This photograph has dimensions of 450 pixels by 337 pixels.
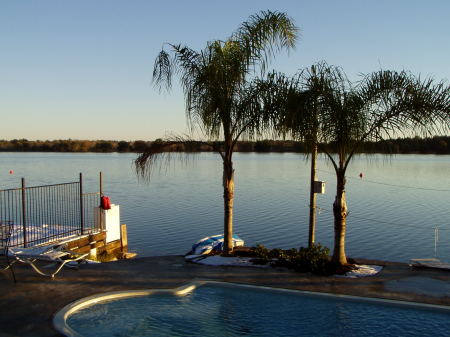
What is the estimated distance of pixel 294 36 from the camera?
1135 centimetres

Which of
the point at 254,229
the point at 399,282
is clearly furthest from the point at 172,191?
the point at 399,282

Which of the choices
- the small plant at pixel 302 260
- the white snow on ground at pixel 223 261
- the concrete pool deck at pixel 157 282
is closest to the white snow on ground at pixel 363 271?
the concrete pool deck at pixel 157 282

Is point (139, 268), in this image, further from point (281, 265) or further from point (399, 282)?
point (399, 282)

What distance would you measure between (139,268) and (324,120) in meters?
5.17

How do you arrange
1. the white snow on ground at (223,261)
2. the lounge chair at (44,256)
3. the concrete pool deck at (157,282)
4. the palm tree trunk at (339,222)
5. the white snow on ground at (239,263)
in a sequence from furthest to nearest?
the white snow on ground at (223,261), the palm tree trunk at (339,222), the white snow on ground at (239,263), the lounge chair at (44,256), the concrete pool deck at (157,282)

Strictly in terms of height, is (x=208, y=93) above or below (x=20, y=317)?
above

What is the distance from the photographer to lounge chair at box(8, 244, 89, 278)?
8900mm

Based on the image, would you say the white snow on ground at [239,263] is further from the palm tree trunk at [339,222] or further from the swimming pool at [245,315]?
the swimming pool at [245,315]

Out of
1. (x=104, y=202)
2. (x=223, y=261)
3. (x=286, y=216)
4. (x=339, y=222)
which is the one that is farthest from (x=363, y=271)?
(x=286, y=216)

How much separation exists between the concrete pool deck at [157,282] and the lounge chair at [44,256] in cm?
21

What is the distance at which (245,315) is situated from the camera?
732 cm

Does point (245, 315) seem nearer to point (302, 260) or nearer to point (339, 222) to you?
point (302, 260)

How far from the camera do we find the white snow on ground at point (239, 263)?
9.36m

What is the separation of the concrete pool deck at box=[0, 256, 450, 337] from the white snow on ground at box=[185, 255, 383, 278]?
21 centimetres
